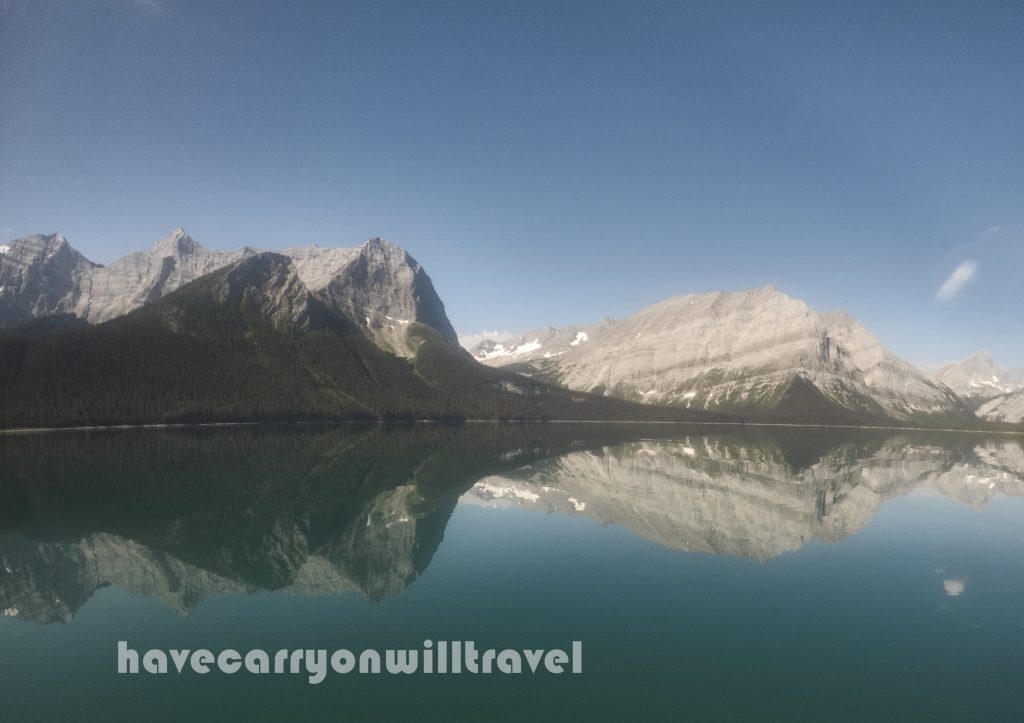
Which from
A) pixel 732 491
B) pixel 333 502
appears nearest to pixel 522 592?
pixel 333 502

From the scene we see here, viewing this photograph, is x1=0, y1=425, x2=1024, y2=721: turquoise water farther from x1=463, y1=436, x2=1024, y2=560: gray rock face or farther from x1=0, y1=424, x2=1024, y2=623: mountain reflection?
x1=463, y1=436, x2=1024, y2=560: gray rock face

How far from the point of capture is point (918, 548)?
48781 mm

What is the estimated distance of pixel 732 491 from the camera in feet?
245

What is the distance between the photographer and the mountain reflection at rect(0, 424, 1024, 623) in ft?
123

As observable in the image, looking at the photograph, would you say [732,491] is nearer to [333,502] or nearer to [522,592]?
[522,592]

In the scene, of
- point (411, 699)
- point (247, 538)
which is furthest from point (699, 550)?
point (247, 538)

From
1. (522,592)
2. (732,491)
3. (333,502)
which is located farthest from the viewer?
(732,491)

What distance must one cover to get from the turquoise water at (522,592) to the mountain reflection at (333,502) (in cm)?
43

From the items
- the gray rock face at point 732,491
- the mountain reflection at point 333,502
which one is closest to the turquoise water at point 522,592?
the mountain reflection at point 333,502

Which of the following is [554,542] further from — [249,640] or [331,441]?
[331,441]

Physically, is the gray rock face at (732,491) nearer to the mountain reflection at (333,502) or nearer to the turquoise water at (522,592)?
the mountain reflection at (333,502)

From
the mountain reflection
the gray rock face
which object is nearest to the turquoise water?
the mountain reflection

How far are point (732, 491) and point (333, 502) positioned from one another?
176ft

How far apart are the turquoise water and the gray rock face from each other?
0.69 meters
